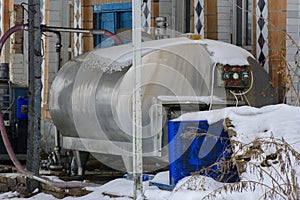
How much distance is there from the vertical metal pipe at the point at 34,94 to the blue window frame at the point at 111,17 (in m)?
4.92

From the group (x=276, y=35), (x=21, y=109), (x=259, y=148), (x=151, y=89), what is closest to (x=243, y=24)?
(x=276, y=35)

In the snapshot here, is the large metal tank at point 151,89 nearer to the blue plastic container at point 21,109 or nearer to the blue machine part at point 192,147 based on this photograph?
the blue machine part at point 192,147

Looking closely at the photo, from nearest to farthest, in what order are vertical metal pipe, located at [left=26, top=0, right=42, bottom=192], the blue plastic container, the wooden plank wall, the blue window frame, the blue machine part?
the blue machine part < vertical metal pipe, located at [left=26, top=0, right=42, bottom=192] < the wooden plank wall < the blue plastic container < the blue window frame

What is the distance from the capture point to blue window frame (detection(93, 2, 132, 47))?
15000 millimetres

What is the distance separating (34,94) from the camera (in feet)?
32.6

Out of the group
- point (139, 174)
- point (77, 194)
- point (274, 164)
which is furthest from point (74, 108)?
point (274, 164)

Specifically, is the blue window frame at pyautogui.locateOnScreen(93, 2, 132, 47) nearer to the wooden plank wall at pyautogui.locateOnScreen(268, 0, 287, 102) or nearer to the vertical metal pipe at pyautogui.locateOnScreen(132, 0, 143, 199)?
the wooden plank wall at pyautogui.locateOnScreen(268, 0, 287, 102)

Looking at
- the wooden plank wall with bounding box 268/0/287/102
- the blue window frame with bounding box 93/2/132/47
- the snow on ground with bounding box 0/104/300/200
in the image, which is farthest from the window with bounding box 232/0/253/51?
the snow on ground with bounding box 0/104/300/200

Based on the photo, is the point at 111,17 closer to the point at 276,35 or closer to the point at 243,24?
the point at 243,24

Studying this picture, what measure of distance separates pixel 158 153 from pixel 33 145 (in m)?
2.13

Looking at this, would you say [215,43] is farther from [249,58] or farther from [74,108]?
[74,108]

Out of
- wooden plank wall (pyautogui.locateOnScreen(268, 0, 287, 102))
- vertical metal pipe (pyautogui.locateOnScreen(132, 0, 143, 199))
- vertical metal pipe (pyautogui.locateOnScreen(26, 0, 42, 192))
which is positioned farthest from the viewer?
wooden plank wall (pyautogui.locateOnScreen(268, 0, 287, 102))

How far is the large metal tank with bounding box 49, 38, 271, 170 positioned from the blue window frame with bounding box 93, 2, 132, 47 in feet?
15.4

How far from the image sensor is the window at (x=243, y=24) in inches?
468
